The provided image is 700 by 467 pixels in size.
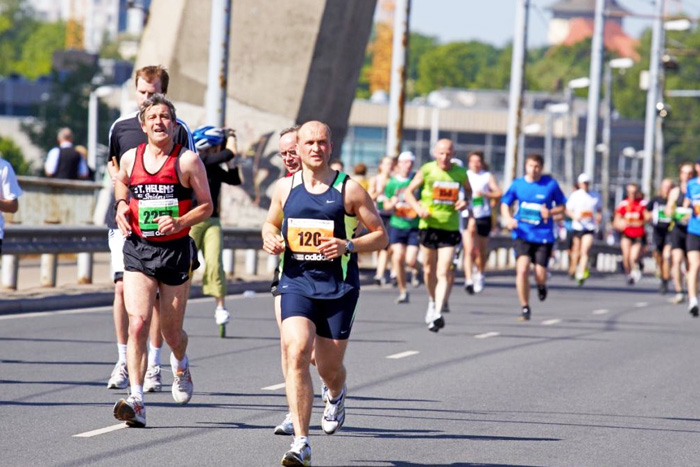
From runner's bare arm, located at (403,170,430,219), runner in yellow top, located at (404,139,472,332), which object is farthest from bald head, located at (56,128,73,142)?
runner in yellow top, located at (404,139,472,332)

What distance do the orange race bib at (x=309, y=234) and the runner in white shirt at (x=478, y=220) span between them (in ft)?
49.1

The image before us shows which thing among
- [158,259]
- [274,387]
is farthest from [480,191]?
[158,259]

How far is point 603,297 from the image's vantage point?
2702cm

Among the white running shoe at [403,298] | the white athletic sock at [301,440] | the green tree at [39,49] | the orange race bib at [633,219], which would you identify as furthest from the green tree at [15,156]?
the white athletic sock at [301,440]

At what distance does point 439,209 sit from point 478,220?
21.8 ft

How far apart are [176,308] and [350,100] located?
22282 millimetres

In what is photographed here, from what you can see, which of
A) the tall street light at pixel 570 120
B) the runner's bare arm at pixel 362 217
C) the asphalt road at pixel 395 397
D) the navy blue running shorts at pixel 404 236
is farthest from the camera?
the tall street light at pixel 570 120

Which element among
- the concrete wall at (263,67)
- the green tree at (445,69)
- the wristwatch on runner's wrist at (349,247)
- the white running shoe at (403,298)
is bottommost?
the white running shoe at (403,298)

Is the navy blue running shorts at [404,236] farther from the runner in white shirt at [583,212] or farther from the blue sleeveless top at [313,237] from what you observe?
the blue sleeveless top at [313,237]

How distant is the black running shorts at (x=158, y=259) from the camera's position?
935 cm

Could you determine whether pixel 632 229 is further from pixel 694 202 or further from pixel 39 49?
pixel 39 49

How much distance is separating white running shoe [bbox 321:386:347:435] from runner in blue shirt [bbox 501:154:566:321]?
32.4 ft

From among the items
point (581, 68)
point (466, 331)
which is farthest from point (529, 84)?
point (466, 331)

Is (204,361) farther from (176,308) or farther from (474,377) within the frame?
(176,308)
